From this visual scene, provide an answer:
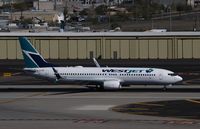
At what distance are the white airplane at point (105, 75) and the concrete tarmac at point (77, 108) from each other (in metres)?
1.11

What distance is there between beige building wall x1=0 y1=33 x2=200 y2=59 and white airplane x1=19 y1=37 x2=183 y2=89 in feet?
83.4

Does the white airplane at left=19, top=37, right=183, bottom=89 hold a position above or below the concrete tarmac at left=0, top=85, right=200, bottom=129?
above

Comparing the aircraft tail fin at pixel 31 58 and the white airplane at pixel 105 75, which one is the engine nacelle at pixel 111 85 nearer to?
the white airplane at pixel 105 75

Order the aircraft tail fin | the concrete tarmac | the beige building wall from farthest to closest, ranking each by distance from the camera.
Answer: the beige building wall → the aircraft tail fin → the concrete tarmac

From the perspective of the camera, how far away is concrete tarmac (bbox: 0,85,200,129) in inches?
1925

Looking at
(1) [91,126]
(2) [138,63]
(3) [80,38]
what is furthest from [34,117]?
(3) [80,38]

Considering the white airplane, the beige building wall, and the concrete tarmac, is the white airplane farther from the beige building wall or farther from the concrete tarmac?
the beige building wall

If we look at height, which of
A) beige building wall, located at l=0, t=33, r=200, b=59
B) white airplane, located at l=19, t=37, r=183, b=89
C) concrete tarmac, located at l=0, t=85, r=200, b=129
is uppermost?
beige building wall, located at l=0, t=33, r=200, b=59

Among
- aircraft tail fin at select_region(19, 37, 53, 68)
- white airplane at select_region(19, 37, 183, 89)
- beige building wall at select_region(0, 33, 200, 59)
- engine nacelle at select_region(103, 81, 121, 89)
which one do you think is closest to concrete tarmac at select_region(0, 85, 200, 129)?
engine nacelle at select_region(103, 81, 121, 89)

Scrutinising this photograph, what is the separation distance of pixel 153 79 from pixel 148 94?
392 centimetres

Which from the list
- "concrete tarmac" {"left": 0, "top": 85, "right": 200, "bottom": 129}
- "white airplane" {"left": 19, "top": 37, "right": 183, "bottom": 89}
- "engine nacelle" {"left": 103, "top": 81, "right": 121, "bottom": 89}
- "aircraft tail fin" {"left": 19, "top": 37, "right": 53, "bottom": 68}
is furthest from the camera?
"aircraft tail fin" {"left": 19, "top": 37, "right": 53, "bottom": 68}

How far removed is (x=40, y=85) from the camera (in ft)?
276

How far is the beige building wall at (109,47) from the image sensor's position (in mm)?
103625

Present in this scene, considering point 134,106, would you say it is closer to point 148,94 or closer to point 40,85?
point 148,94
